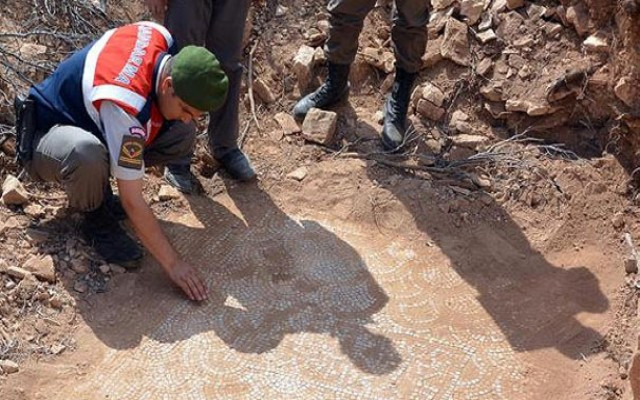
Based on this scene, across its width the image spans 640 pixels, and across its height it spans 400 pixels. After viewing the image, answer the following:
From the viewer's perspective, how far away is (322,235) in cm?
362

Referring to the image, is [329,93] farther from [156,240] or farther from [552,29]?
[156,240]

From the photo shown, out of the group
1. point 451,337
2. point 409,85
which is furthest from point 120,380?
point 409,85

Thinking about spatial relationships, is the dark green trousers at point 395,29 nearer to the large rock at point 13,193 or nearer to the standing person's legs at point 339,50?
the standing person's legs at point 339,50

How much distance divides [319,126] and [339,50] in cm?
37

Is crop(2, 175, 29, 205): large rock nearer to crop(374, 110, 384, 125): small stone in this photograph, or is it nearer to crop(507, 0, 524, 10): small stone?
crop(374, 110, 384, 125): small stone

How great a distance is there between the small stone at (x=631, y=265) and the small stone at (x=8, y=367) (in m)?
2.37

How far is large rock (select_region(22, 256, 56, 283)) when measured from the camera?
10.4 feet

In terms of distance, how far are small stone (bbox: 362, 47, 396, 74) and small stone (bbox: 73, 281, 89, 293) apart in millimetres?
1894

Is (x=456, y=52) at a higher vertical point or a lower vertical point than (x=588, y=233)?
higher

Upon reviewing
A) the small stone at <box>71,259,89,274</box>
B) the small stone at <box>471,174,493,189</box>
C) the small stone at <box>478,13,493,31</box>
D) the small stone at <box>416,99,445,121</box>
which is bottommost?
the small stone at <box>471,174,493,189</box>

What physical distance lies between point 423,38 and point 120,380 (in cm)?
199

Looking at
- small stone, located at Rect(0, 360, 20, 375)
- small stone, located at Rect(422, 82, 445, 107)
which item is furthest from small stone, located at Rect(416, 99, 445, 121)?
small stone, located at Rect(0, 360, 20, 375)

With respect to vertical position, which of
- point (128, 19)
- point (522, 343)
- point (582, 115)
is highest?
point (128, 19)

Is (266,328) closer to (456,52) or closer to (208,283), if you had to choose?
(208,283)
